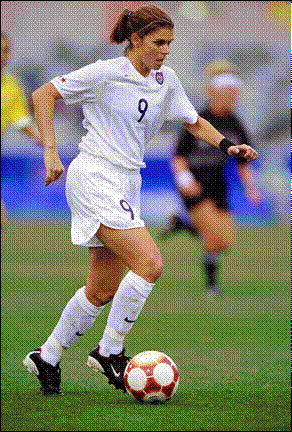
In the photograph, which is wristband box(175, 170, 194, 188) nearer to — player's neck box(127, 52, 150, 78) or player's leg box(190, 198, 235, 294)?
player's leg box(190, 198, 235, 294)

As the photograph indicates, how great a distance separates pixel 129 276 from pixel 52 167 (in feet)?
2.37

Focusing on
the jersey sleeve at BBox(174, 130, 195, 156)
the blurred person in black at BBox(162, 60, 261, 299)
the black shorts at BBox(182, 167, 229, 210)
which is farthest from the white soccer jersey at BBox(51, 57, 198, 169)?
the black shorts at BBox(182, 167, 229, 210)

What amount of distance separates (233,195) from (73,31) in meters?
7.74

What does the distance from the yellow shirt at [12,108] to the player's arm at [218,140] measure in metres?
3.14

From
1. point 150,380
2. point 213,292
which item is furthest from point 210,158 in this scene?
point 150,380

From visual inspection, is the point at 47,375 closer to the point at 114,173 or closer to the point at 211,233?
the point at 114,173

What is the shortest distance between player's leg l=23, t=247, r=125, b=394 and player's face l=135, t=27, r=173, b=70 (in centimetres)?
111

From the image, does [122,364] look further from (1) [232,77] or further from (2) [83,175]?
(1) [232,77]

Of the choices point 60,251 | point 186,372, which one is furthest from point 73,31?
point 186,372

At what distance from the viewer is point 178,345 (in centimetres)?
841

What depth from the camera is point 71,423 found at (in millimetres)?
5062

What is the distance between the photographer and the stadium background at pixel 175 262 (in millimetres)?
5590

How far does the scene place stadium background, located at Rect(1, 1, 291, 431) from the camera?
18.3 ft

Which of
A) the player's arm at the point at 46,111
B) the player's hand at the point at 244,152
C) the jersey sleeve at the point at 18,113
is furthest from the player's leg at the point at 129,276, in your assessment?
the jersey sleeve at the point at 18,113
